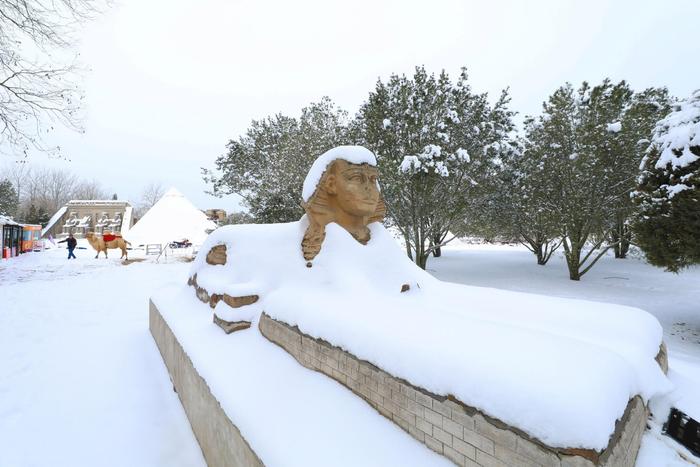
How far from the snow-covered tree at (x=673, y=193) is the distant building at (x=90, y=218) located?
36.5 metres

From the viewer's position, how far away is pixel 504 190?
555 inches

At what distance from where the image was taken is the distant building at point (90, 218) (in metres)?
32.3

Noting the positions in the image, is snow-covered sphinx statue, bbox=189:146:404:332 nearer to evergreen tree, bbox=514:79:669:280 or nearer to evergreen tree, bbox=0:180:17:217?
evergreen tree, bbox=514:79:669:280

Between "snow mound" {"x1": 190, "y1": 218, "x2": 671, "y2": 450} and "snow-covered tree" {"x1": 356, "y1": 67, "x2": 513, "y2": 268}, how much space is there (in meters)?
7.38

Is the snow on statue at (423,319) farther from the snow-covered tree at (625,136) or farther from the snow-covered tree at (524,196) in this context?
the snow-covered tree at (524,196)

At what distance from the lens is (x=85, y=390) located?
4.43 metres

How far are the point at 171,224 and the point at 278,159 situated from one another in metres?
17.2

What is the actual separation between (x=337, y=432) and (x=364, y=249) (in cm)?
239

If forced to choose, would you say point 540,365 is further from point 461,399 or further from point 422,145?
point 422,145

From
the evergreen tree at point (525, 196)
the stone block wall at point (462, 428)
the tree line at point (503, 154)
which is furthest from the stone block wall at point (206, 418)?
the evergreen tree at point (525, 196)

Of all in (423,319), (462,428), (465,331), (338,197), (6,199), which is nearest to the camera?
(462,428)

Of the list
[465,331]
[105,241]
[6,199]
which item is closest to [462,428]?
[465,331]

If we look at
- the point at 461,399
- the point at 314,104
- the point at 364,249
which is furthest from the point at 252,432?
the point at 314,104

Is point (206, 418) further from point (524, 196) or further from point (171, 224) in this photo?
point (171, 224)
